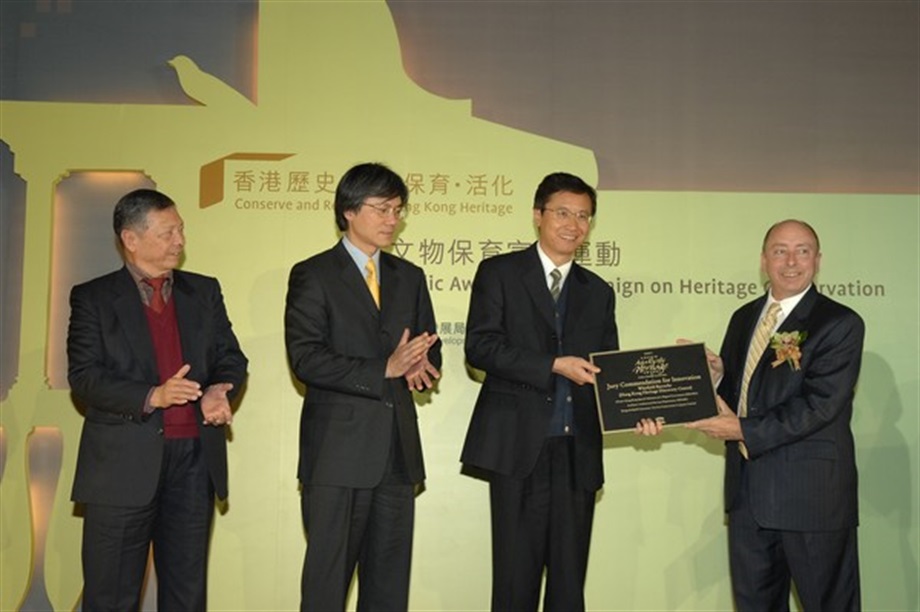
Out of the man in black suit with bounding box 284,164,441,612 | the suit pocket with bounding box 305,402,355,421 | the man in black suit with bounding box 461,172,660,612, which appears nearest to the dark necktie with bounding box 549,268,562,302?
the man in black suit with bounding box 461,172,660,612

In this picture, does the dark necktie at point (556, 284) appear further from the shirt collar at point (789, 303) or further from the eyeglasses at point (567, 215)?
the shirt collar at point (789, 303)

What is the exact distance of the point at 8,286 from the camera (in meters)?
4.78

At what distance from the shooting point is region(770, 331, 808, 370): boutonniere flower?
358 cm

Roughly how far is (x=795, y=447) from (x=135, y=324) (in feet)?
8.05

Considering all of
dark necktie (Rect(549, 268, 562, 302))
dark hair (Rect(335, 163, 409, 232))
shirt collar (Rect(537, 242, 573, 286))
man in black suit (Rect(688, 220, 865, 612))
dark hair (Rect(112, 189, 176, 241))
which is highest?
dark hair (Rect(335, 163, 409, 232))

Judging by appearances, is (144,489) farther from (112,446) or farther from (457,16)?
(457,16)

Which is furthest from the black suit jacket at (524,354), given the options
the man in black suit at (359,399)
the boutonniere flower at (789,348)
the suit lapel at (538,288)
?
the boutonniere flower at (789,348)

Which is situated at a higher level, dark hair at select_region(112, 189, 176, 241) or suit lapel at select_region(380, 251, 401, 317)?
dark hair at select_region(112, 189, 176, 241)

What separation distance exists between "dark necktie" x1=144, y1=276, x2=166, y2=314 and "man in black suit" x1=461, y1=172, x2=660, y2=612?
1.15 metres

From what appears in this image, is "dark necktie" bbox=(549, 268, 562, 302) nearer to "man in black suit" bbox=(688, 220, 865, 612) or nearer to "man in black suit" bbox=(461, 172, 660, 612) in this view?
"man in black suit" bbox=(461, 172, 660, 612)

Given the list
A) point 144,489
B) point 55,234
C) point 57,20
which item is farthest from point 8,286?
point 144,489

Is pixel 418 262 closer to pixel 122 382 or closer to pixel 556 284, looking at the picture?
pixel 556 284

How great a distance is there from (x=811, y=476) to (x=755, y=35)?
2.47 meters

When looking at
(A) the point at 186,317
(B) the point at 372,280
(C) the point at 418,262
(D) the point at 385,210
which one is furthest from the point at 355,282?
(C) the point at 418,262
